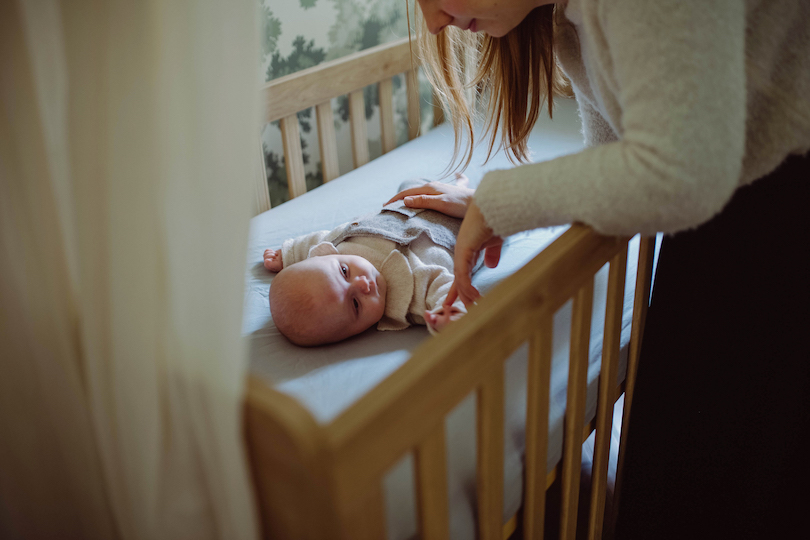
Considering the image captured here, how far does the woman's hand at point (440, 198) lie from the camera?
48.5 inches

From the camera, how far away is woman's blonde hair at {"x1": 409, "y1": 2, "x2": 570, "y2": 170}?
91cm

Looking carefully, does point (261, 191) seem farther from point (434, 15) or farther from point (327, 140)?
point (434, 15)

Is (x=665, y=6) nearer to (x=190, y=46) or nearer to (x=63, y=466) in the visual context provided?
(x=190, y=46)

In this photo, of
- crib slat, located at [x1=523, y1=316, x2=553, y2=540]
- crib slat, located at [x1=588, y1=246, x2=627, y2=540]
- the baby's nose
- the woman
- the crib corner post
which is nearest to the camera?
the crib corner post

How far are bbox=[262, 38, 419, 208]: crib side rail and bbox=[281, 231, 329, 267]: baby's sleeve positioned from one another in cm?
45

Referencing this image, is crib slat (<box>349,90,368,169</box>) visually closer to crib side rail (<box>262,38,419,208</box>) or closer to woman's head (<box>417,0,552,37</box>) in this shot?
crib side rail (<box>262,38,419,208</box>)

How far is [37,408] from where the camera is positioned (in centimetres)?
61

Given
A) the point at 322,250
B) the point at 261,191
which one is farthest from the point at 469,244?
the point at 261,191

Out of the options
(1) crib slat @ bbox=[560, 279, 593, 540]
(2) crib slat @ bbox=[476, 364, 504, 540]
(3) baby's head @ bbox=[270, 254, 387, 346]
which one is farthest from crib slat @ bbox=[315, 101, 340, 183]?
(2) crib slat @ bbox=[476, 364, 504, 540]

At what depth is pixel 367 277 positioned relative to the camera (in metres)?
1.07

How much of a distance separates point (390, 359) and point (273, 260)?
1.40ft

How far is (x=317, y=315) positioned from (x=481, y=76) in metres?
0.49

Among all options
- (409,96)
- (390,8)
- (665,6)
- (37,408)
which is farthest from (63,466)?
(390,8)

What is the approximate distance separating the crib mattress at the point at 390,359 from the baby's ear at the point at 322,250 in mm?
121
